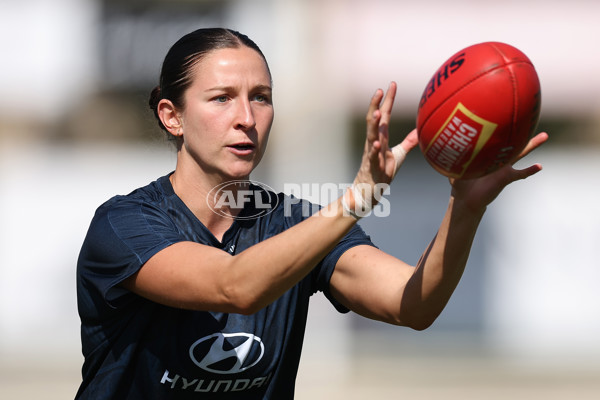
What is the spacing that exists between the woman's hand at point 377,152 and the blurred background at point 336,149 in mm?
5803

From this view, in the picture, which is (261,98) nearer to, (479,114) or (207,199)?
(207,199)

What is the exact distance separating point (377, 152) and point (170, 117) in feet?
3.80

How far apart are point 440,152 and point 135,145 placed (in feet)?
21.9

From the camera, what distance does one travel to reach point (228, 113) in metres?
2.76

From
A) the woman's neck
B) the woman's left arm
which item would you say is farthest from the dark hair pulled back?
the woman's left arm

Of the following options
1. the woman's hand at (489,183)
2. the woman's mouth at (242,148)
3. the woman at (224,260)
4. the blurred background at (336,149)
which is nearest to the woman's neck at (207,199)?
the woman at (224,260)

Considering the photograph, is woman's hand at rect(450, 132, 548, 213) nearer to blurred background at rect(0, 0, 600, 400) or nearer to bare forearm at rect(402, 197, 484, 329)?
bare forearm at rect(402, 197, 484, 329)

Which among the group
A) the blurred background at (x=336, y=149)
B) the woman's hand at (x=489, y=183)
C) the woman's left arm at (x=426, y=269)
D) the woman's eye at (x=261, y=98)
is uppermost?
the woman's eye at (x=261, y=98)

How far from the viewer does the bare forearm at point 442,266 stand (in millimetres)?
2426

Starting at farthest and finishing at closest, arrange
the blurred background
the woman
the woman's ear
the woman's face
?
the blurred background, the woman's ear, the woman's face, the woman

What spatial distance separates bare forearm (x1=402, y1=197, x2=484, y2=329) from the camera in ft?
7.96

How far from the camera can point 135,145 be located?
861 cm

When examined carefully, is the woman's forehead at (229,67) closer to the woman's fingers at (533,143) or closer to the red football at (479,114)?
the red football at (479,114)

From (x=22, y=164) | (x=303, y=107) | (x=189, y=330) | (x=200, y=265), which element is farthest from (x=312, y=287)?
(x=22, y=164)
